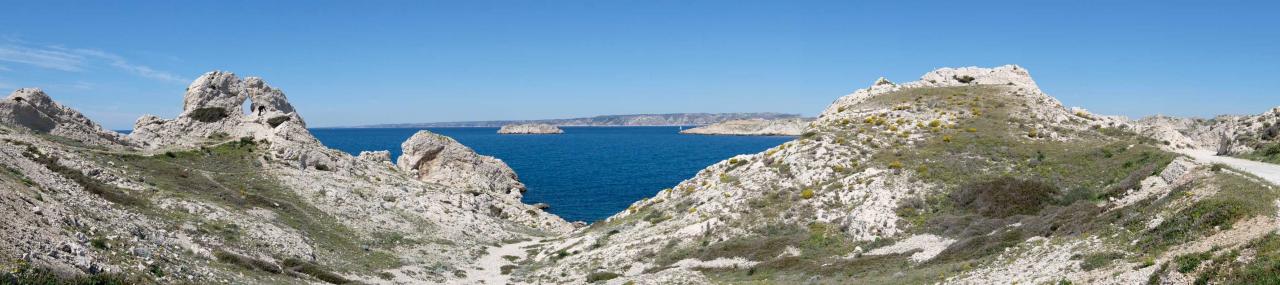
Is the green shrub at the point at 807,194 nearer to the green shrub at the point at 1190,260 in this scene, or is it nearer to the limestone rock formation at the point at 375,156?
the green shrub at the point at 1190,260

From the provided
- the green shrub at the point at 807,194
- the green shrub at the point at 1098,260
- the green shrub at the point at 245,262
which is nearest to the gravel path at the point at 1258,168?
the green shrub at the point at 1098,260

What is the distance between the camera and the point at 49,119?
6019 centimetres

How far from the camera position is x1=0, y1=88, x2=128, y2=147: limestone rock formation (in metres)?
Result: 57.2

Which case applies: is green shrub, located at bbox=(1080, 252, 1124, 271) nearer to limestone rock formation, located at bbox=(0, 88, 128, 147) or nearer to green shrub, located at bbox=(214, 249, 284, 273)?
green shrub, located at bbox=(214, 249, 284, 273)

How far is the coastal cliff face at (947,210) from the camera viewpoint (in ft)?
78.6

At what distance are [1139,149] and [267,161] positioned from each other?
6746cm

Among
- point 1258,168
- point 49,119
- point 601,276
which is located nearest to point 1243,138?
point 1258,168

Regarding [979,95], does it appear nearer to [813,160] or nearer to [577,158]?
[813,160]

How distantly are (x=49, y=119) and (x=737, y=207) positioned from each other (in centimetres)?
5562

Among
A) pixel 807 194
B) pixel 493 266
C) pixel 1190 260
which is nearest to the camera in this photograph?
pixel 1190 260

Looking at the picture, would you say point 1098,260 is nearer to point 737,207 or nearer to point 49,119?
point 737,207

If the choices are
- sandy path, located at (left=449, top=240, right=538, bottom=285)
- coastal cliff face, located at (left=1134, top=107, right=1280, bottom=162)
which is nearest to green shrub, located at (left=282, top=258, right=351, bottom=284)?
sandy path, located at (left=449, top=240, right=538, bottom=285)

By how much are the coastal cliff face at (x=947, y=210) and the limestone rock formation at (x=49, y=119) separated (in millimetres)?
38268

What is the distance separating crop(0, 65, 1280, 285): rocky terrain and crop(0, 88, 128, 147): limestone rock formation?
183 millimetres
